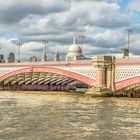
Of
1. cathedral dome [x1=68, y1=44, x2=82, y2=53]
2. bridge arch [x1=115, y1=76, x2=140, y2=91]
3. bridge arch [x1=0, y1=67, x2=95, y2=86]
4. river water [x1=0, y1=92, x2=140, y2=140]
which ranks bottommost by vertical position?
river water [x1=0, y1=92, x2=140, y2=140]

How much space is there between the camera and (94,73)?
83812 mm

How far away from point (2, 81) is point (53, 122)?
79928 millimetres

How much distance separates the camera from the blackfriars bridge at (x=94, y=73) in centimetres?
7700

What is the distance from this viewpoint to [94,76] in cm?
8375

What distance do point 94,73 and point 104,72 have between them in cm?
298

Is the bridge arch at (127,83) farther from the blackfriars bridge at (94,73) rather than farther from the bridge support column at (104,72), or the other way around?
the bridge support column at (104,72)

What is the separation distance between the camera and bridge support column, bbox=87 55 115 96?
80438mm

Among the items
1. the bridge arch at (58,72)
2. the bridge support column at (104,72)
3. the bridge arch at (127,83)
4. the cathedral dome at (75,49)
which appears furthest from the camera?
the cathedral dome at (75,49)

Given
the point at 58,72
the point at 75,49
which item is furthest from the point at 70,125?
the point at 75,49

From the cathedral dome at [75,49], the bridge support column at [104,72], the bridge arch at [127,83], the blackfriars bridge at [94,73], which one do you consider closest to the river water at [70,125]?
the bridge arch at [127,83]

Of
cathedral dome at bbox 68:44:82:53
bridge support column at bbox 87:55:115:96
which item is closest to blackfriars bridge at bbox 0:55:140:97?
bridge support column at bbox 87:55:115:96

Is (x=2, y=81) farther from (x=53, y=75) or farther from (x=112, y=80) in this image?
(x=112, y=80)

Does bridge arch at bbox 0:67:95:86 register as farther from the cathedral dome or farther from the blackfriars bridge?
the cathedral dome

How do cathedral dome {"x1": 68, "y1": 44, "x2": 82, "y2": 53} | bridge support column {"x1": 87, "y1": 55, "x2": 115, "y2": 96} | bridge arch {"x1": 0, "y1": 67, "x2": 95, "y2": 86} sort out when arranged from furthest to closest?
cathedral dome {"x1": 68, "y1": 44, "x2": 82, "y2": 53} < bridge arch {"x1": 0, "y1": 67, "x2": 95, "y2": 86} < bridge support column {"x1": 87, "y1": 55, "x2": 115, "y2": 96}
